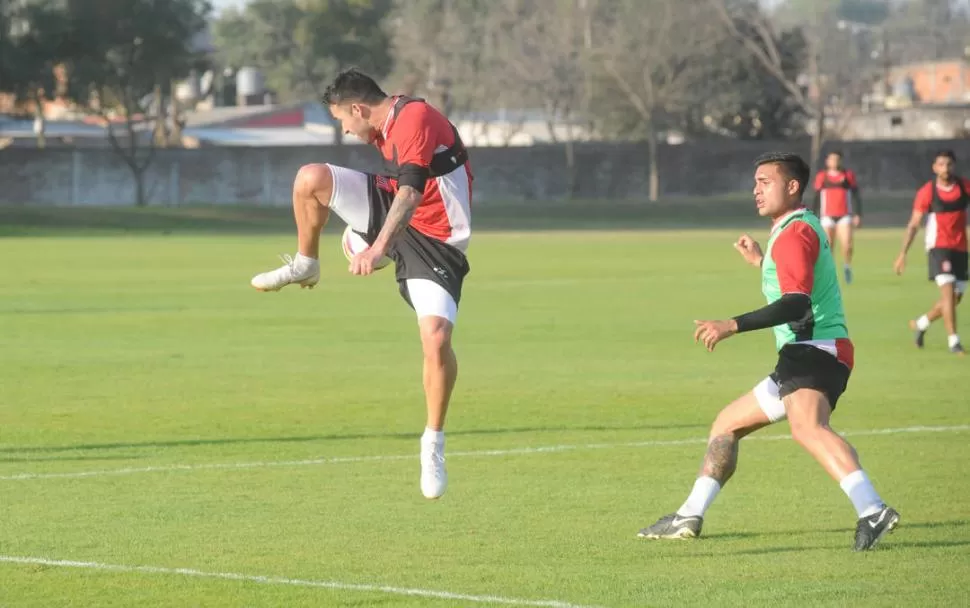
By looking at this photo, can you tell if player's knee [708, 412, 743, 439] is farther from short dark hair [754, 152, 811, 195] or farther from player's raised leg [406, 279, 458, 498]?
player's raised leg [406, 279, 458, 498]

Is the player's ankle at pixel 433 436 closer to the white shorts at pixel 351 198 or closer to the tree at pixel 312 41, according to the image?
the white shorts at pixel 351 198

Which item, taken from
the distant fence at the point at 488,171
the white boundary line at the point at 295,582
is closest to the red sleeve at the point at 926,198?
the white boundary line at the point at 295,582

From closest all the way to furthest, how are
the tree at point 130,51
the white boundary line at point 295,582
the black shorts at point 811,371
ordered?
the white boundary line at point 295,582
the black shorts at point 811,371
the tree at point 130,51

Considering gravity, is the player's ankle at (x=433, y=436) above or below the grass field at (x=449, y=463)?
above

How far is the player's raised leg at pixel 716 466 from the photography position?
9.08 metres

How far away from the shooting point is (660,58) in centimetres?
8019

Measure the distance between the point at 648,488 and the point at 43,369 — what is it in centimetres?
895

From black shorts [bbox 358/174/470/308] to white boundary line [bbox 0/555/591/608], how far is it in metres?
2.25

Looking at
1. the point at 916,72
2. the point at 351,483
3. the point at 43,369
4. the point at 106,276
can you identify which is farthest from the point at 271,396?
the point at 916,72

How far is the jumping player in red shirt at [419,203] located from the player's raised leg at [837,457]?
81.1 inches

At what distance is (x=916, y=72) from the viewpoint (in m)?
168

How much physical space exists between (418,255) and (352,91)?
0.99m

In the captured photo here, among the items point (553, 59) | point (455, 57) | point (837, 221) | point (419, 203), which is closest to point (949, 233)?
point (419, 203)

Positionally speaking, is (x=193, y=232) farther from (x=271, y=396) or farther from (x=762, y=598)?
(x=762, y=598)
